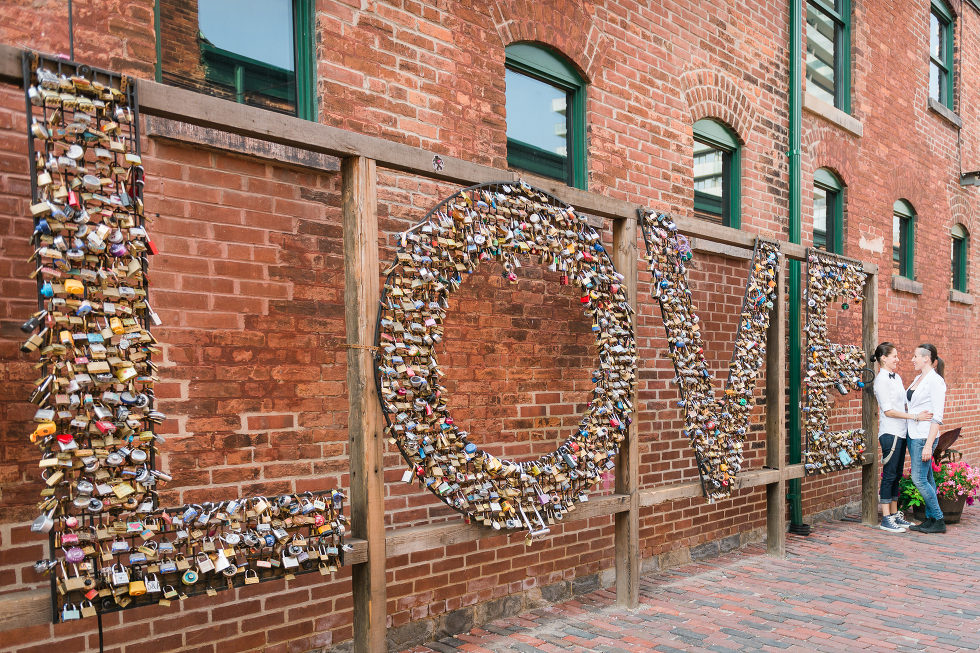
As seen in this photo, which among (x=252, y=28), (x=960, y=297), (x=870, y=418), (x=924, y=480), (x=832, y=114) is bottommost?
(x=924, y=480)

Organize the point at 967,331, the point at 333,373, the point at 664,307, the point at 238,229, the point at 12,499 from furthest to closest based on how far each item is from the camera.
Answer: the point at 967,331
the point at 664,307
the point at 333,373
the point at 238,229
the point at 12,499

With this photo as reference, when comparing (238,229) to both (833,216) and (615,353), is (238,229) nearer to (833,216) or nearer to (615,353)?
(615,353)

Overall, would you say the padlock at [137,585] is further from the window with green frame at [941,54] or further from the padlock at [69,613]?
the window with green frame at [941,54]

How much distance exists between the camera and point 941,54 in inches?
435

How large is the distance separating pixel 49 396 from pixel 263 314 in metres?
1.23

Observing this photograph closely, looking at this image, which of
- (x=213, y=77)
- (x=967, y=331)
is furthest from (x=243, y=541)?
(x=967, y=331)

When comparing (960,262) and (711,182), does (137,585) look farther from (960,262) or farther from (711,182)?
(960,262)

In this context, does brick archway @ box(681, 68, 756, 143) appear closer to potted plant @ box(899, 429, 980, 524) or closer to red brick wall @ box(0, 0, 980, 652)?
red brick wall @ box(0, 0, 980, 652)

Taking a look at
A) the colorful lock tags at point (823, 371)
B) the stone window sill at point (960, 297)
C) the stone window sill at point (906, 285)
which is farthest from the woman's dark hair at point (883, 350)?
the stone window sill at point (960, 297)

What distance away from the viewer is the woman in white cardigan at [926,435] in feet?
23.1

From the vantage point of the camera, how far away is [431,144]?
4.25 meters

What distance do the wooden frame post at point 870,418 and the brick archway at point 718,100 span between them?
217 cm

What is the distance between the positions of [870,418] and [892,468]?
58cm

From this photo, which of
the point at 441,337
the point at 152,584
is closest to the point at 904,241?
the point at 441,337
